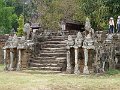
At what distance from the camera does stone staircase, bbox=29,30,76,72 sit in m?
17.5

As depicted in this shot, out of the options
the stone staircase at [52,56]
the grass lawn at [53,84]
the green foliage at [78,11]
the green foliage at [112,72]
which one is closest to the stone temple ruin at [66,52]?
the stone staircase at [52,56]

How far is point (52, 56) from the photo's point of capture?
18.4 m

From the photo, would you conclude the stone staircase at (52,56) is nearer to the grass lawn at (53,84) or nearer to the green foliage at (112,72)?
the green foliage at (112,72)

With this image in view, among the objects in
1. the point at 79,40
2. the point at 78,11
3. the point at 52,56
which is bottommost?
the point at 52,56

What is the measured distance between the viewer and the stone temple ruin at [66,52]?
16.8 metres

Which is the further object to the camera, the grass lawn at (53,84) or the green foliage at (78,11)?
the green foliage at (78,11)

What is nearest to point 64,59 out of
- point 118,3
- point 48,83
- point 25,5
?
point 48,83

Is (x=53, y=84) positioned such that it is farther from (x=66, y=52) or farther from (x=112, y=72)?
(x=66, y=52)

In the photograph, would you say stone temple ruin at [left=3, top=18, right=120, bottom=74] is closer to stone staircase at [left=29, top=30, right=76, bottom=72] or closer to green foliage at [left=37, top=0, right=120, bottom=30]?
stone staircase at [left=29, top=30, right=76, bottom=72]

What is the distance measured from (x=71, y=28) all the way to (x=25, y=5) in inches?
968

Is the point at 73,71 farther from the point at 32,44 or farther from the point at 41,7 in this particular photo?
the point at 41,7

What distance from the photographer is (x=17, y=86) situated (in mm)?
12453

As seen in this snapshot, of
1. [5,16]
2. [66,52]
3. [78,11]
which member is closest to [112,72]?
[66,52]

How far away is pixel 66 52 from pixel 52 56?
28.3 inches
